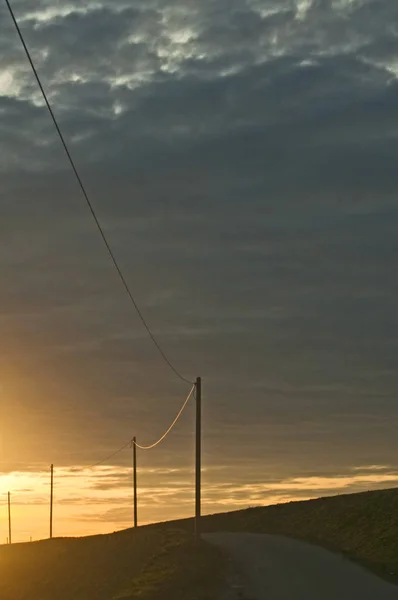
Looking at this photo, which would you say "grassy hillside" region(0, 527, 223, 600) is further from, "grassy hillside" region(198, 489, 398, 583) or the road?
"grassy hillside" region(198, 489, 398, 583)

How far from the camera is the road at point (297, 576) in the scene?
31453mm

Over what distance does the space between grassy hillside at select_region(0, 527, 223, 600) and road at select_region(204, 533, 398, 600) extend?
1149 millimetres

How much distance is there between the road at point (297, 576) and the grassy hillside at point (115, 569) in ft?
3.77

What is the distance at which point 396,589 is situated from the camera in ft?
107

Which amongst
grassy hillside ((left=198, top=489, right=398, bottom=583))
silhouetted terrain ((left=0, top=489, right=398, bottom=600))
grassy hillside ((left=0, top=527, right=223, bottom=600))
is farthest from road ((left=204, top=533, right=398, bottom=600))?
grassy hillside ((left=198, top=489, right=398, bottom=583))

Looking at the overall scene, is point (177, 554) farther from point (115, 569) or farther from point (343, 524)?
point (343, 524)

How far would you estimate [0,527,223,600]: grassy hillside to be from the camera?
117 ft

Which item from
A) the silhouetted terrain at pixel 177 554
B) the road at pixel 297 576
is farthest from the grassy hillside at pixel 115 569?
the road at pixel 297 576

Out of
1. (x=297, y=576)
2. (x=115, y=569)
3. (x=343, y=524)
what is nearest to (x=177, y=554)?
(x=115, y=569)

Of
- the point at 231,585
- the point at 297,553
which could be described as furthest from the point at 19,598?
the point at 231,585

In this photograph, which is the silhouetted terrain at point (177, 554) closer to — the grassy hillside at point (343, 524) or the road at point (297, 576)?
the grassy hillside at point (343, 524)

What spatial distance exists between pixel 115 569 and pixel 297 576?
71.8ft

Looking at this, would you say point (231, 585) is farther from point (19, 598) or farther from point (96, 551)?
point (96, 551)

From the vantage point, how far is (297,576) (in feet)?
123
